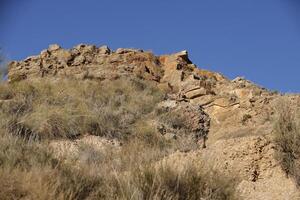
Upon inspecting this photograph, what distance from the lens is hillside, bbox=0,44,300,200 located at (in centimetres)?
571

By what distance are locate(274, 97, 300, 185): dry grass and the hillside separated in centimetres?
2

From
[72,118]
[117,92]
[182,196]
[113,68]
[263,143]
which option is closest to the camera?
[182,196]

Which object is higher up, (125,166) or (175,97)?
(175,97)

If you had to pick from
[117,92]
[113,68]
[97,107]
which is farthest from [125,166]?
[113,68]

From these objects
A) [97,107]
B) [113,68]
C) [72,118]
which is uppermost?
[113,68]

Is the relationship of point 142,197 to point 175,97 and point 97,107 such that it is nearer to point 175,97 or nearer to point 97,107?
point 97,107

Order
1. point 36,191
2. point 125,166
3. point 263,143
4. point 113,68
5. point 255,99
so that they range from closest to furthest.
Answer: point 36,191 → point 125,166 → point 263,143 → point 255,99 → point 113,68

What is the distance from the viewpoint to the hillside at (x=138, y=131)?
5707mm

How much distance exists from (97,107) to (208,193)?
33.0ft

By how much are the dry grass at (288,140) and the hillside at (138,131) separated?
2 centimetres

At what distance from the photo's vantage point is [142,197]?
5246mm

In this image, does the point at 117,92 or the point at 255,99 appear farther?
the point at 117,92

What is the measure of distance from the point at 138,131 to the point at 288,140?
5729 millimetres

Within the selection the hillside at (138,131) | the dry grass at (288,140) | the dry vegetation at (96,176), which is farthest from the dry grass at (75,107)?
the dry grass at (288,140)
